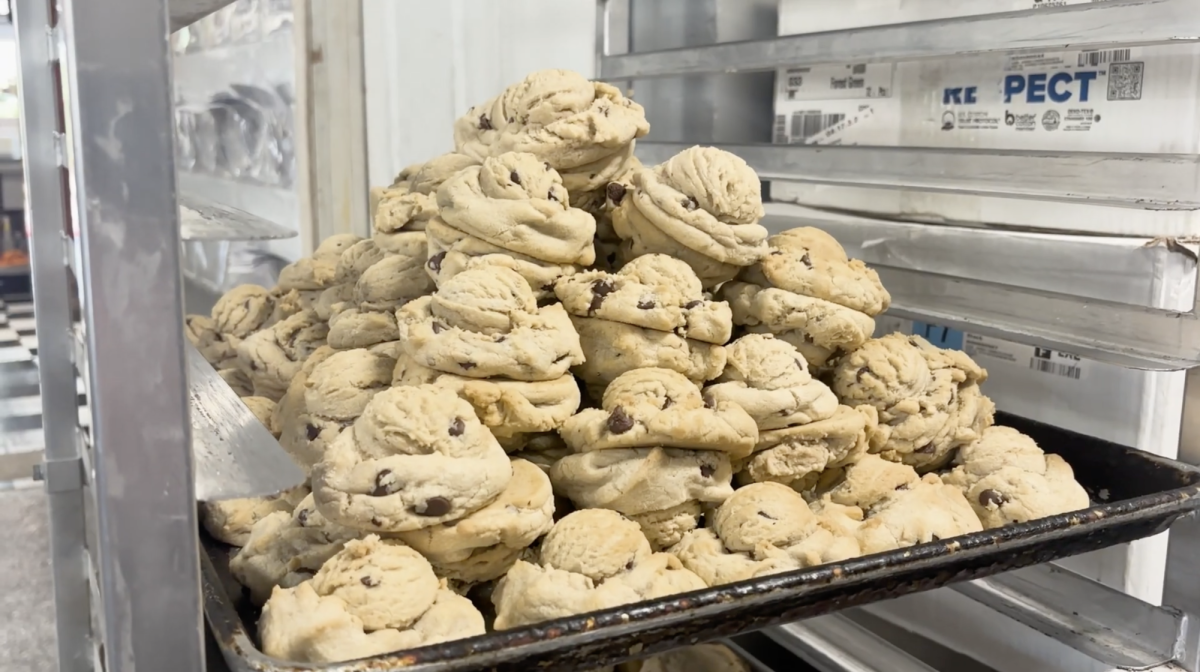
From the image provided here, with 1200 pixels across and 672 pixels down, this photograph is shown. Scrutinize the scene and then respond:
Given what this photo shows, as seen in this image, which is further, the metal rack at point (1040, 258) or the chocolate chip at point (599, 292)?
the metal rack at point (1040, 258)

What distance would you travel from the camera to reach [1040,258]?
1.23 m

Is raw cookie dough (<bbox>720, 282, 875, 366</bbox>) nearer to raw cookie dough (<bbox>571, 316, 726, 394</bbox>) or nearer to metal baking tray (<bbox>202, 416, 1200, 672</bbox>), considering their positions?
raw cookie dough (<bbox>571, 316, 726, 394</bbox>)

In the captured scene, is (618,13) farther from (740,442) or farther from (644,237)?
(740,442)

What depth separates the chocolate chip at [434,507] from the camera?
0.73 m

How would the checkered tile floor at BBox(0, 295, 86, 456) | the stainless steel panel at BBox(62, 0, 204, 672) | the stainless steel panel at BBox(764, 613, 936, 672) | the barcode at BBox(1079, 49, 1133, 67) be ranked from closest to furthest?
the stainless steel panel at BBox(62, 0, 204, 672) < the barcode at BBox(1079, 49, 1133, 67) < the stainless steel panel at BBox(764, 613, 936, 672) < the checkered tile floor at BBox(0, 295, 86, 456)

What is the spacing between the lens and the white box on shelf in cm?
112

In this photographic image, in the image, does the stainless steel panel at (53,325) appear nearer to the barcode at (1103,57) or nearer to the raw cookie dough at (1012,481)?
the raw cookie dough at (1012,481)

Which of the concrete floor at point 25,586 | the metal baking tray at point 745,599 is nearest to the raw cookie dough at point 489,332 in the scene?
the metal baking tray at point 745,599

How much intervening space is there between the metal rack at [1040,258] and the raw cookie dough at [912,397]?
0.51 feet

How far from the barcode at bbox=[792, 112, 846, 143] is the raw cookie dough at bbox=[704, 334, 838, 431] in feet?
2.39

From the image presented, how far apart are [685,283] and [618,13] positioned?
116cm

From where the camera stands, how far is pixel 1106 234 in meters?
1.19

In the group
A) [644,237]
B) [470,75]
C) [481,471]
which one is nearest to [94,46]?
[481,471]

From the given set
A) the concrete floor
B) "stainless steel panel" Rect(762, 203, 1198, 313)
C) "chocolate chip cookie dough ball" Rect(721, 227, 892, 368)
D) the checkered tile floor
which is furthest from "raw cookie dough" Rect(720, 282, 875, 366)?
the checkered tile floor
